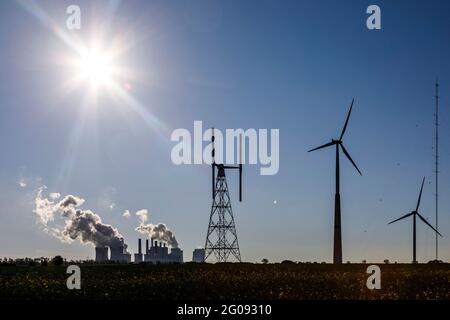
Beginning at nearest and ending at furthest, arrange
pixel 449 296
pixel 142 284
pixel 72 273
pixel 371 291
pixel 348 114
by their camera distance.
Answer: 1. pixel 449 296
2. pixel 371 291
3. pixel 142 284
4. pixel 72 273
5. pixel 348 114

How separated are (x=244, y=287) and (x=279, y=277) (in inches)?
252

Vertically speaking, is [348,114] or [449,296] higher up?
[348,114]

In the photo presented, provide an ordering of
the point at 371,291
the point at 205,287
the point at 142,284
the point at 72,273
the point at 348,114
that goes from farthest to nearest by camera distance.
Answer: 1. the point at 348,114
2. the point at 72,273
3. the point at 142,284
4. the point at 205,287
5. the point at 371,291

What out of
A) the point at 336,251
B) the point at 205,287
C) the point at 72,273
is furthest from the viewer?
the point at 336,251

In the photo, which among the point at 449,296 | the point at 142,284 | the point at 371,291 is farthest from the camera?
the point at 142,284

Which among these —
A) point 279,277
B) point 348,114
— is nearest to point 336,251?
point 348,114

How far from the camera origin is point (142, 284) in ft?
143
